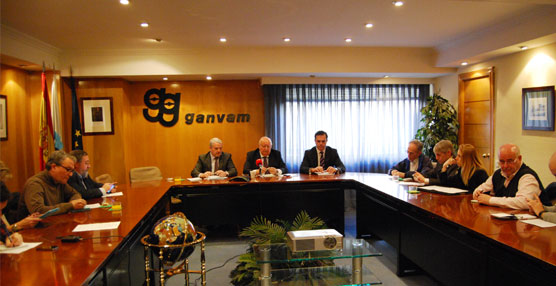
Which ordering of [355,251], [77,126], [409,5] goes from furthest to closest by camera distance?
1. [77,126]
2. [409,5]
3. [355,251]

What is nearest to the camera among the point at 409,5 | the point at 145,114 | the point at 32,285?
the point at 32,285

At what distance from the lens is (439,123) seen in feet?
21.6

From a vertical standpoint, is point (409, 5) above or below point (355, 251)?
above

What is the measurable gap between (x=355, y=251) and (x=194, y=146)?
5.22m

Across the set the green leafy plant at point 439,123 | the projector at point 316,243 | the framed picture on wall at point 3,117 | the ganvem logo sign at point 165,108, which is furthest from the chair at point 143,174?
the green leafy plant at point 439,123

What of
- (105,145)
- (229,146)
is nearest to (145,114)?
(105,145)

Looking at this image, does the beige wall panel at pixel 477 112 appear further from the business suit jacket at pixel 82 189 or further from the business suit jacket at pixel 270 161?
the business suit jacket at pixel 82 189

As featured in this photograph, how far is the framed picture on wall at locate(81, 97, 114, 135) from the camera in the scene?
656 cm

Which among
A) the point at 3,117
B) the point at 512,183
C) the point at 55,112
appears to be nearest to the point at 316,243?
the point at 512,183

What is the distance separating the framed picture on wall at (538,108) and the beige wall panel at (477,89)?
82cm

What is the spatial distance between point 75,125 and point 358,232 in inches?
188

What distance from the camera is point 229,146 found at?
739cm

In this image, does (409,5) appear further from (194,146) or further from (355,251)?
(194,146)

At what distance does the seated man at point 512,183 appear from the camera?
3.01 meters
